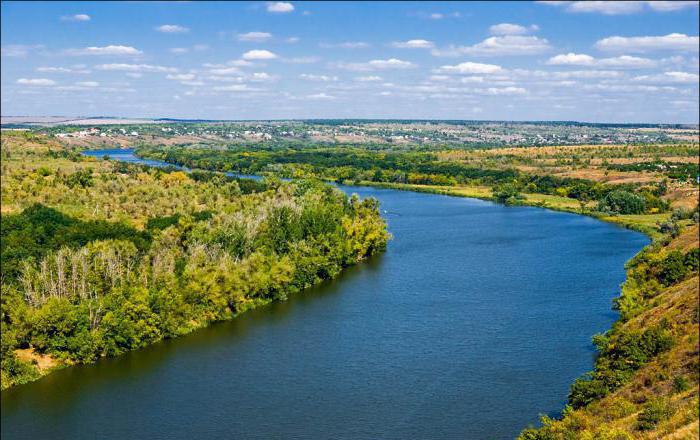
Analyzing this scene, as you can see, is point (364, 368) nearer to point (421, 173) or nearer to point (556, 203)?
point (556, 203)

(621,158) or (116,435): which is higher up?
(621,158)

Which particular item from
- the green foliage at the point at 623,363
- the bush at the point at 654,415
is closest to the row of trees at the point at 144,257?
the green foliage at the point at 623,363

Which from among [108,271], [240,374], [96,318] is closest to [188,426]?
[240,374]

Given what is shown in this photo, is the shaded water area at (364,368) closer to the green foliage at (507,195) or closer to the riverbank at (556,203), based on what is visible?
the riverbank at (556,203)

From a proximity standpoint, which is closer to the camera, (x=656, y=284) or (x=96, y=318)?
(x=96, y=318)

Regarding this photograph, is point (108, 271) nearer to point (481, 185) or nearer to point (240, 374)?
point (240, 374)

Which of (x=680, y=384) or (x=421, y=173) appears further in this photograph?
(x=421, y=173)

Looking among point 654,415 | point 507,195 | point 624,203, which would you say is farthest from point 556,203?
point 654,415

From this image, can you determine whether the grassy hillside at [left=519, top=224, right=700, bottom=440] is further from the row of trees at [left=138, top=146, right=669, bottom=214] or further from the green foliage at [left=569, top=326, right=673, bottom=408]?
the row of trees at [left=138, top=146, right=669, bottom=214]
